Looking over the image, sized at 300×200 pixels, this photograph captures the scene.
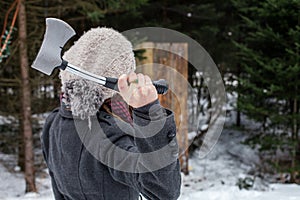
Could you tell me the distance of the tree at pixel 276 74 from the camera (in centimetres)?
546

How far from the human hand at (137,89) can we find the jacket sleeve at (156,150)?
0.02 metres

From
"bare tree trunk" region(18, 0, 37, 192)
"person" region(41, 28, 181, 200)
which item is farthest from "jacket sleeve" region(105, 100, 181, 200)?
"bare tree trunk" region(18, 0, 37, 192)

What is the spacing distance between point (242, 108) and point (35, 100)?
3.01 meters

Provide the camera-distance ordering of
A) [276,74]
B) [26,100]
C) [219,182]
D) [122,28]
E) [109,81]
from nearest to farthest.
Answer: [109,81], [26,100], [276,74], [219,182], [122,28]

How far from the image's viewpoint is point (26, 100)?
5.24m

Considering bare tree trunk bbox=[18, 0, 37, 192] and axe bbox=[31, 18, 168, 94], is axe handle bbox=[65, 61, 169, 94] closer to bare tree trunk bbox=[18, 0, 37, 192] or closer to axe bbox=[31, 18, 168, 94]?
axe bbox=[31, 18, 168, 94]

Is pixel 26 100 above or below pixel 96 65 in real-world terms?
below

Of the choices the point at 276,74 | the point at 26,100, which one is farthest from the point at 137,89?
the point at 276,74

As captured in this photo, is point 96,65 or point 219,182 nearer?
point 96,65

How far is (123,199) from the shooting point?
4.30 ft

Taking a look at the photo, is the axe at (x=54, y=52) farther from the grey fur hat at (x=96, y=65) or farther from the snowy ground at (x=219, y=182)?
the snowy ground at (x=219, y=182)

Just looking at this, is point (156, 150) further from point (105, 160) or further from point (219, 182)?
point (219, 182)

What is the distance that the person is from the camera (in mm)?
1048

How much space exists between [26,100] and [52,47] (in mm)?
4238
